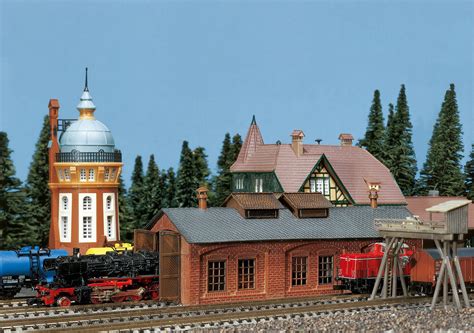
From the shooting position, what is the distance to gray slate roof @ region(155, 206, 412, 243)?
42906 millimetres

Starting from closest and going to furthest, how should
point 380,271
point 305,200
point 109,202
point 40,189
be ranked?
point 380,271 < point 305,200 < point 109,202 < point 40,189

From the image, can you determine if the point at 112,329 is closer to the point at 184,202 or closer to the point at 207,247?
the point at 207,247

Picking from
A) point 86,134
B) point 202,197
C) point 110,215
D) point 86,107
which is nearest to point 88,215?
point 110,215

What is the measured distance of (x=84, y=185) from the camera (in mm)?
59938

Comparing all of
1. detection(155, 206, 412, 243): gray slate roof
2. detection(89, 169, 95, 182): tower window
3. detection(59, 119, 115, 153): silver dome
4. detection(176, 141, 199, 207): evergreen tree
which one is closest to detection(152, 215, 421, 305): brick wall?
detection(155, 206, 412, 243): gray slate roof

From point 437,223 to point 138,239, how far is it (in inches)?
638

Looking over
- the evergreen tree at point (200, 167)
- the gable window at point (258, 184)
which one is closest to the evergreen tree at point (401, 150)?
the evergreen tree at point (200, 167)

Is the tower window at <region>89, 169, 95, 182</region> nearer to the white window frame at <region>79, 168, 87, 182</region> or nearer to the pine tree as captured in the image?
the white window frame at <region>79, 168, 87, 182</region>

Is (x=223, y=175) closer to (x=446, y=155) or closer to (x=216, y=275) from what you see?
(x=446, y=155)

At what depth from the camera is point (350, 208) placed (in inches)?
1950

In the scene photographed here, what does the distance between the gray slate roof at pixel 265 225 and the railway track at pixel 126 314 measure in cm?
358

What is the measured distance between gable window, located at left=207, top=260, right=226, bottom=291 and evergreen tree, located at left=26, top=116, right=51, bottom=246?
88.8ft

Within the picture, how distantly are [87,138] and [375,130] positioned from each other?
29.7 meters

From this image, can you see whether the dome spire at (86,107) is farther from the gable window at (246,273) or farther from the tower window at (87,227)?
the gable window at (246,273)
